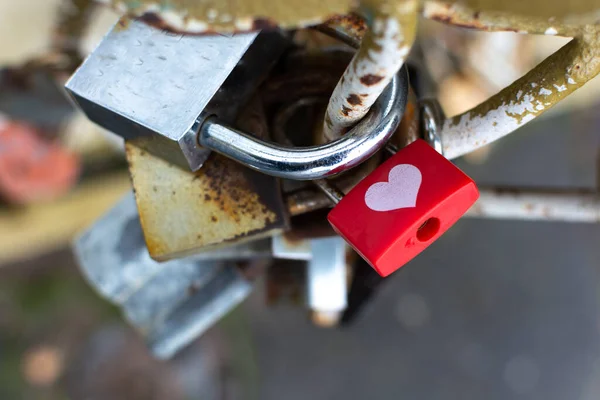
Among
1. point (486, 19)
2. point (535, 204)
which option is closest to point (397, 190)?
point (486, 19)

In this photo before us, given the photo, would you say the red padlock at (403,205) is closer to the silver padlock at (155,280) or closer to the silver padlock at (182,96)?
the silver padlock at (182,96)

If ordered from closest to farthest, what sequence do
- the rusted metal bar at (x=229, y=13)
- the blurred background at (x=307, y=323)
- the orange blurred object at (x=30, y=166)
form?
the rusted metal bar at (x=229, y=13) < the orange blurred object at (x=30, y=166) < the blurred background at (x=307, y=323)

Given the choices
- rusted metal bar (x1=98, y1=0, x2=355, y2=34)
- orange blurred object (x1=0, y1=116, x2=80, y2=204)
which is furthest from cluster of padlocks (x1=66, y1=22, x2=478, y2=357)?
orange blurred object (x1=0, y1=116, x2=80, y2=204)

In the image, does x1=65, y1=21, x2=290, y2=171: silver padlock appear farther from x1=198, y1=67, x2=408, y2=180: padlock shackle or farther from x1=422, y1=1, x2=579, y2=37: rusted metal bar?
x1=422, y1=1, x2=579, y2=37: rusted metal bar

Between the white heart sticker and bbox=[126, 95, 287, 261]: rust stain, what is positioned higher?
the white heart sticker

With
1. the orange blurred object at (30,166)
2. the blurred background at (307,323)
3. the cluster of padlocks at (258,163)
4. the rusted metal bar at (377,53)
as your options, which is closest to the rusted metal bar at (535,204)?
the cluster of padlocks at (258,163)

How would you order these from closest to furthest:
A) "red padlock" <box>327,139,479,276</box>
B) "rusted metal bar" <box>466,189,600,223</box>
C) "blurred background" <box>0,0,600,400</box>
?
"red padlock" <box>327,139,479,276</box> → "rusted metal bar" <box>466,189,600,223</box> → "blurred background" <box>0,0,600,400</box>
